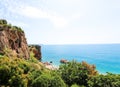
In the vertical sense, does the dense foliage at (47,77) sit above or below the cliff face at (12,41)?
below

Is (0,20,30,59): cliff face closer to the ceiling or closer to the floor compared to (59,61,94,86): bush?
closer to the ceiling

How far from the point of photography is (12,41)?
47.9m

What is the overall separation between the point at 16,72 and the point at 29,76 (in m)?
2.14

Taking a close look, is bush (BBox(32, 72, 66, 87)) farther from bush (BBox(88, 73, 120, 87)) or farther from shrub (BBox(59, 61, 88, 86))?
shrub (BBox(59, 61, 88, 86))

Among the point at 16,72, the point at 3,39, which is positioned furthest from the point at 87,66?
the point at 3,39

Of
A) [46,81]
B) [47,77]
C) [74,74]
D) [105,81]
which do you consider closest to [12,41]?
[74,74]

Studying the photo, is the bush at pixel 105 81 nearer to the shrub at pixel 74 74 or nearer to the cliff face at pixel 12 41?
the shrub at pixel 74 74

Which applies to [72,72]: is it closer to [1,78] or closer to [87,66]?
[87,66]

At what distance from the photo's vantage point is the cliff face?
43.6m

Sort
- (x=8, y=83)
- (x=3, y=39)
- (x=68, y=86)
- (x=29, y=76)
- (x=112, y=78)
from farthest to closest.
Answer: (x=3, y=39)
(x=68, y=86)
(x=112, y=78)
(x=29, y=76)
(x=8, y=83)

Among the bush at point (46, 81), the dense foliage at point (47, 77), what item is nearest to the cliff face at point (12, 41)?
the dense foliage at point (47, 77)

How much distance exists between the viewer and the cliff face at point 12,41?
43.6 meters

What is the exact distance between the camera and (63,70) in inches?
1347

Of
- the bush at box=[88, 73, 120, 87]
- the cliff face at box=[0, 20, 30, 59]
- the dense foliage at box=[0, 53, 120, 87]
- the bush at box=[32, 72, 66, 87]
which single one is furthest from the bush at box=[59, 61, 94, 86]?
the cliff face at box=[0, 20, 30, 59]
